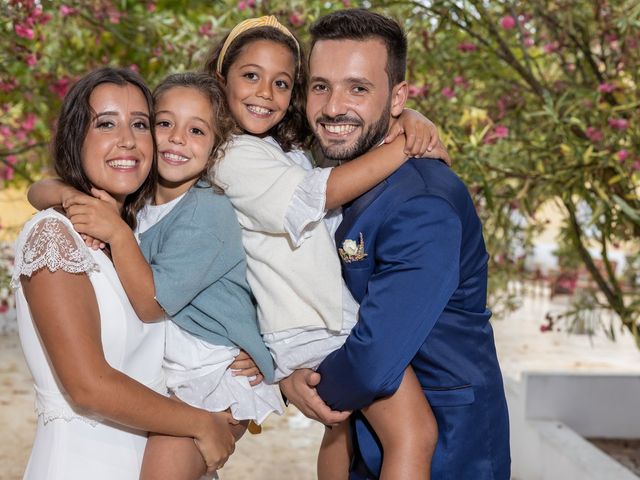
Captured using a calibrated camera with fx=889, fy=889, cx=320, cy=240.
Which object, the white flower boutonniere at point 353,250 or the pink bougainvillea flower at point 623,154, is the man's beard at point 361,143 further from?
the pink bougainvillea flower at point 623,154

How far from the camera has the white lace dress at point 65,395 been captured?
219cm

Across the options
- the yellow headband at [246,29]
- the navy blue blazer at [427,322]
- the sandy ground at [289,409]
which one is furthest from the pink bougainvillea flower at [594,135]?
the navy blue blazer at [427,322]

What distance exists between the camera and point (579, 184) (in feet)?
14.7

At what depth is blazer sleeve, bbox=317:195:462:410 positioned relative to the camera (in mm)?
2193

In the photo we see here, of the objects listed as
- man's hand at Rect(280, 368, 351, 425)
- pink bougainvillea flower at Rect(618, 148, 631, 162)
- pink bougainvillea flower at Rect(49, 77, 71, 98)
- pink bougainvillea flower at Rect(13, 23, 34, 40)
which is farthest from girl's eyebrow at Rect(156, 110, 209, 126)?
pink bougainvillea flower at Rect(49, 77, 71, 98)

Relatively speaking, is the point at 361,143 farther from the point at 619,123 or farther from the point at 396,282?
the point at 619,123

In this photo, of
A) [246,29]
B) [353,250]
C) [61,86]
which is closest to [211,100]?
[246,29]

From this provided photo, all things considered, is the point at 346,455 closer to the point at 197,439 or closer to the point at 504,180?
the point at 197,439

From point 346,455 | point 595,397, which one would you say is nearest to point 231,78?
point 346,455

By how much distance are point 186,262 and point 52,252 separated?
0.38m

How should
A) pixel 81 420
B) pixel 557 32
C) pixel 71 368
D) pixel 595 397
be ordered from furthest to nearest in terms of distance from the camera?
pixel 595 397 < pixel 557 32 < pixel 81 420 < pixel 71 368

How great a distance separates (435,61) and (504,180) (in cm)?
113

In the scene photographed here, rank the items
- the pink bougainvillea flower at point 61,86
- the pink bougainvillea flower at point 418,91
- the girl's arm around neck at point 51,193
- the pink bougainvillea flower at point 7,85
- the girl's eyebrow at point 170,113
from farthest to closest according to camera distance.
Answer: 1. the pink bougainvillea flower at point 61,86
2. the pink bougainvillea flower at point 418,91
3. the pink bougainvillea flower at point 7,85
4. the girl's eyebrow at point 170,113
5. the girl's arm around neck at point 51,193

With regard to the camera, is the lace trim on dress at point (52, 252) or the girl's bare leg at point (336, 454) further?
the girl's bare leg at point (336, 454)
